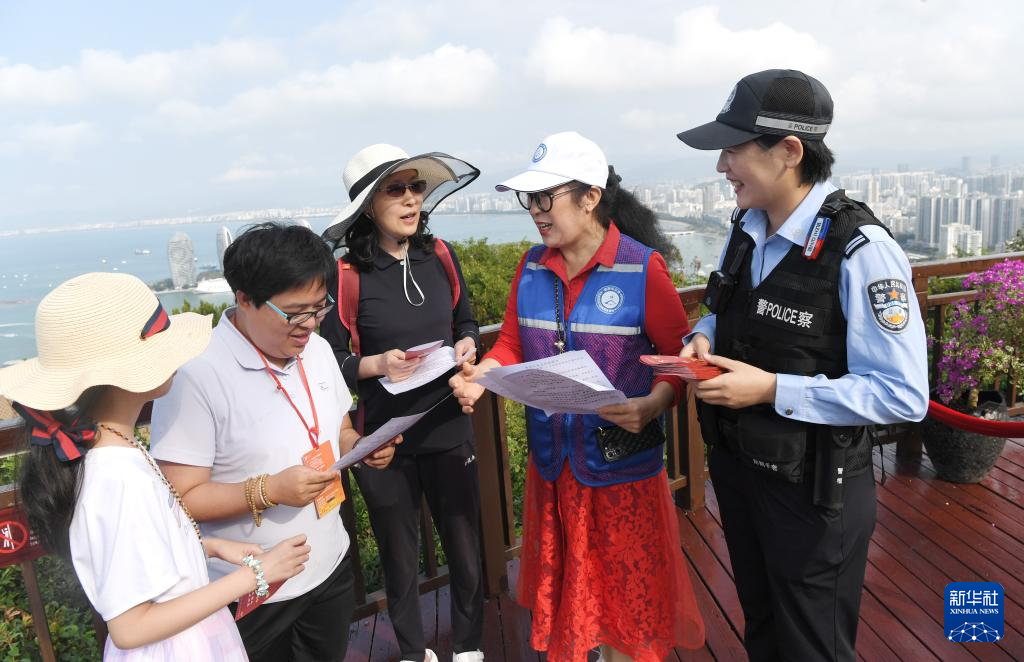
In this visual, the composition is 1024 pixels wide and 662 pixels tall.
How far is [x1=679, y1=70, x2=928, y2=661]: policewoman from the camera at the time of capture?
1.29 meters

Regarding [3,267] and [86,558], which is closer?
[86,558]

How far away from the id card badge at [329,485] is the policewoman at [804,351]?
0.86 m

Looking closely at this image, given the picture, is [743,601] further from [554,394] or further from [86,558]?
[86,558]

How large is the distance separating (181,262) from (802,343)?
91.7 ft

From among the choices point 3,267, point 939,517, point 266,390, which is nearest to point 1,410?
point 266,390

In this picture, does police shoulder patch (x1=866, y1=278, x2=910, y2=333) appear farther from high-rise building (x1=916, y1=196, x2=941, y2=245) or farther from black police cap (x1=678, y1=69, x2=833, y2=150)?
high-rise building (x1=916, y1=196, x2=941, y2=245)

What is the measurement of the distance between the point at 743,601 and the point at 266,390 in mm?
1403

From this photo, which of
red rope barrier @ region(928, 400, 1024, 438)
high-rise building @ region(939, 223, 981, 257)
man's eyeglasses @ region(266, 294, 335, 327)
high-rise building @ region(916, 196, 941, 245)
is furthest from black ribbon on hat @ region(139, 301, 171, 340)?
high-rise building @ region(916, 196, 941, 245)

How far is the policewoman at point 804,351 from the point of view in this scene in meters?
1.29

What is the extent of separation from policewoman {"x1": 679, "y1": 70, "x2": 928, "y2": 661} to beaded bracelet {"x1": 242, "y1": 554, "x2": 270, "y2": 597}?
0.96 meters

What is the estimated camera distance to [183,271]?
24.9 metres

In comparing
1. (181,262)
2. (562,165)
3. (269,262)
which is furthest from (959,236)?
(181,262)

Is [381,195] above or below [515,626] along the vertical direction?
above

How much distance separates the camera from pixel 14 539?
155 cm
